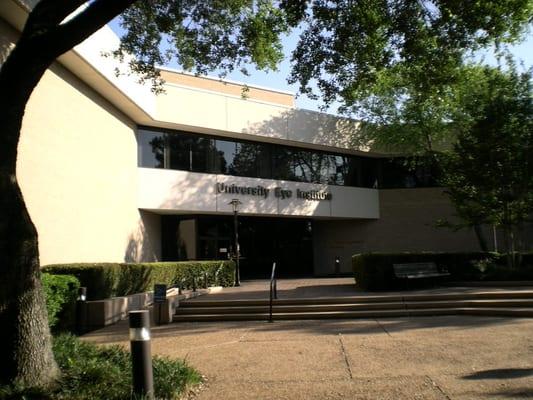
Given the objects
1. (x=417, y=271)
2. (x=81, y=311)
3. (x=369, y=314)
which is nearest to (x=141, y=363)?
(x=81, y=311)

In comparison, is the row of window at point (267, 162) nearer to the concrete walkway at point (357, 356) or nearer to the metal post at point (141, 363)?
the concrete walkway at point (357, 356)

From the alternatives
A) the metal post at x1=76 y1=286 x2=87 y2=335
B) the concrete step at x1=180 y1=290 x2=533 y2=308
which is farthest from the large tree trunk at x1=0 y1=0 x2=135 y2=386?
the concrete step at x1=180 y1=290 x2=533 y2=308

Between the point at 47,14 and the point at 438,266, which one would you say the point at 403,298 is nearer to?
the point at 438,266

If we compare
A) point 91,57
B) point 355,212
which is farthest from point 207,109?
point 355,212

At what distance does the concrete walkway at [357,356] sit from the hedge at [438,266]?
158 inches

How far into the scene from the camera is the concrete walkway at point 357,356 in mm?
6172

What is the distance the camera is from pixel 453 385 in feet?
20.3

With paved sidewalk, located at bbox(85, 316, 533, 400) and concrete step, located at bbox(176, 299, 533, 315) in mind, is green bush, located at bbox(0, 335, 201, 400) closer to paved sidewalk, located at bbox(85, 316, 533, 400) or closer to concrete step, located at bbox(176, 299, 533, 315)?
paved sidewalk, located at bbox(85, 316, 533, 400)

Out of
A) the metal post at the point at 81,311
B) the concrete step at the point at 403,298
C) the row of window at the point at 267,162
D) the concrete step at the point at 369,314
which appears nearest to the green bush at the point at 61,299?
the metal post at the point at 81,311

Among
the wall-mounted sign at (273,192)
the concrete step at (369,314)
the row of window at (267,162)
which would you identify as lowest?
the concrete step at (369,314)

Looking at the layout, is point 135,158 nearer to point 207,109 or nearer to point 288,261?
point 207,109

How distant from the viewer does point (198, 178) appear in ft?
77.3

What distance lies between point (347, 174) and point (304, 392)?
24002 mm

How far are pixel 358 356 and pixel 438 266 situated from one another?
10.8 metres
